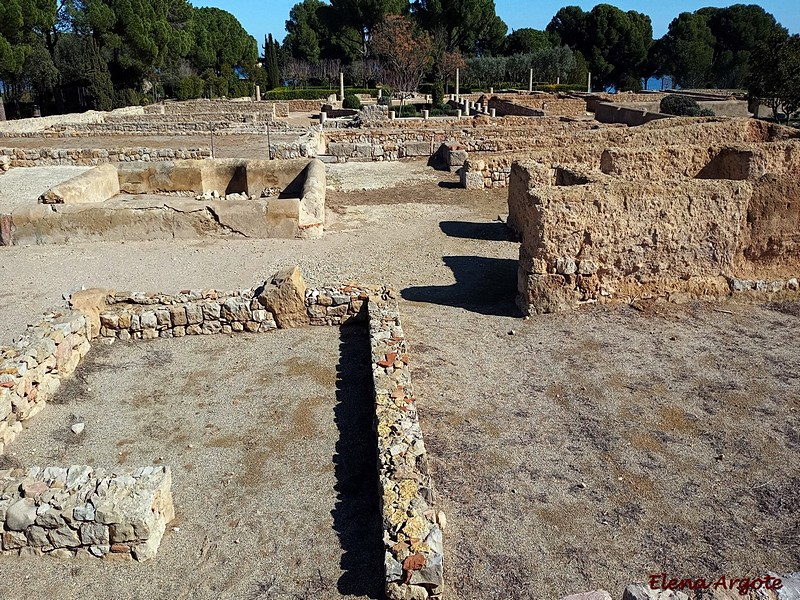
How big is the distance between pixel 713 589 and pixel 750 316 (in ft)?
20.0

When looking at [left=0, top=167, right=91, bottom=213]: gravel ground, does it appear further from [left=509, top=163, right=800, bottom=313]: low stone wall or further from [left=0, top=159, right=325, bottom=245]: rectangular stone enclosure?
[left=509, top=163, right=800, bottom=313]: low stone wall

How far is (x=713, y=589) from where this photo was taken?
10.7ft

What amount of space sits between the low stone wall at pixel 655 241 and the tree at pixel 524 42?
64.9m

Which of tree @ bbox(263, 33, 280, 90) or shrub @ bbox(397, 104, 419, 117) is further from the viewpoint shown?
tree @ bbox(263, 33, 280, 90)

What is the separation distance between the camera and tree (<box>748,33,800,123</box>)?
28625 millimetres

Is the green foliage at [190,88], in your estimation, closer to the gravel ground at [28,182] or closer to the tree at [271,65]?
the tree at [271,65]

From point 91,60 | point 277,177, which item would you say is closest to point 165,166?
point 277,177

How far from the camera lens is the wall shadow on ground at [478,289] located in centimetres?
913

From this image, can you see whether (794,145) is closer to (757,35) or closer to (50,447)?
(50,447)

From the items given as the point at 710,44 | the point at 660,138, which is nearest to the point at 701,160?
the point at 660,138

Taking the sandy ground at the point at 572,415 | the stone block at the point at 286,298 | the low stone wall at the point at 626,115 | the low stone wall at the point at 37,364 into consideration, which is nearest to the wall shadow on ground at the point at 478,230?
the sandy ground at the point at 572,415

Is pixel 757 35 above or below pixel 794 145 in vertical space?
above

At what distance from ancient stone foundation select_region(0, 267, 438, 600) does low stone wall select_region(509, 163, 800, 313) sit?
215 cm

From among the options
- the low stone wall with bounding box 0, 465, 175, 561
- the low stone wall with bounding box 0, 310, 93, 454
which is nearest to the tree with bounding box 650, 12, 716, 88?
the low stone wall with bounding box 0, 310, 93, 454
